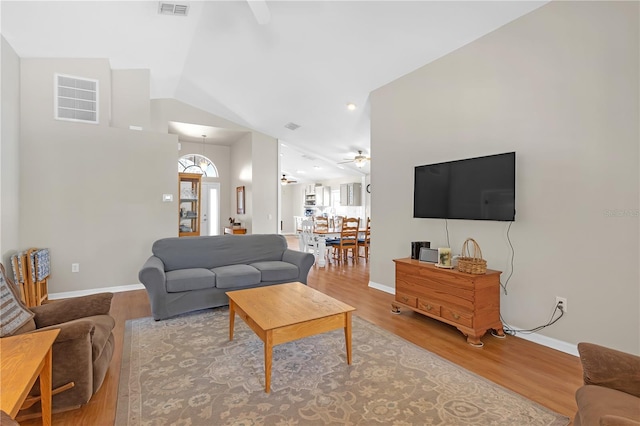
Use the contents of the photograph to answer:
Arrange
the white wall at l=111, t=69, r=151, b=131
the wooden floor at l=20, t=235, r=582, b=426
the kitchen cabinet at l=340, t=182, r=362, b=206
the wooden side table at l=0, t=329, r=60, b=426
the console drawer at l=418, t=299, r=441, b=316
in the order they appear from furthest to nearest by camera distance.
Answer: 1. the kitchen cabinet at l=340, t=182, r=362, b=206
2. the white wall at l=111, t=69, r=151, b=131
3. the console drawer at l=418, t=299, r=441, b=316
4. the wooden floor at l=20, t=235, r=582, b=426
5. the wooden side table at l=0, t=329, r=60, b=426

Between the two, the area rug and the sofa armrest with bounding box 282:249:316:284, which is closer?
the area rug

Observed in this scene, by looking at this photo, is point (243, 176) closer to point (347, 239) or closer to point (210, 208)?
point (210, 208)

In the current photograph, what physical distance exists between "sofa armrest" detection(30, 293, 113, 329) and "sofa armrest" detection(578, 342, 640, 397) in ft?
10.1

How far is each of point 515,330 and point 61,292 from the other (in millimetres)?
5561

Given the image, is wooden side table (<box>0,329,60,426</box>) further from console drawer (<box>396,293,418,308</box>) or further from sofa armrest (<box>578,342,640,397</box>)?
console drawer (<box>396,293,418,308</box>)

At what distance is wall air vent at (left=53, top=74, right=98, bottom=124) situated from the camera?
13.8ft

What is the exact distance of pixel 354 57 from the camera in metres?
3.98

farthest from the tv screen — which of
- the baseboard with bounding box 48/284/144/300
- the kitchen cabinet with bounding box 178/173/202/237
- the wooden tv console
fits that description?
the kitchen cabinet with bounding box 178/173/202/237

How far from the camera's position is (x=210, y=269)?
4043mm

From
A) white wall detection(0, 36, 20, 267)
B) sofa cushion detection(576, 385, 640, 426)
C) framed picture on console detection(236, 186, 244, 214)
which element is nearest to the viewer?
sofa cushion detection(576, 385, 640, 426)

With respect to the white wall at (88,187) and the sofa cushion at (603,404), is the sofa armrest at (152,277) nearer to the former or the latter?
the white wall at (88,187)

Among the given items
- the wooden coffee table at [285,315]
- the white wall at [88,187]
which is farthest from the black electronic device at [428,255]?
the white wall at [88,187]

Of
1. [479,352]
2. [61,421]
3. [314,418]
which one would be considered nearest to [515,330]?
[479,352]

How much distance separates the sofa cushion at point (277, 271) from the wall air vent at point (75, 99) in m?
3.15
